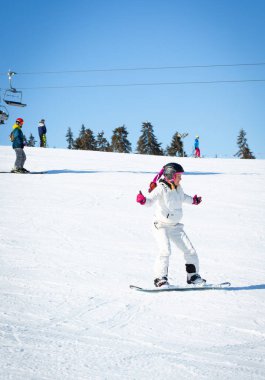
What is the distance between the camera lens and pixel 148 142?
258 ft

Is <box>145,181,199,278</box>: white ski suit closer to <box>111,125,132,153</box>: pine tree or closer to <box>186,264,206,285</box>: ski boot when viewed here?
<box>186,264,206,285</box>: ski boot

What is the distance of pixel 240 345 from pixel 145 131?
7758cm

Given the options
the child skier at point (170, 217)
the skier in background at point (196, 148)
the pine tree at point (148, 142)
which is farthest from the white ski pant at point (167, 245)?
the pine tree at point (148, 142)

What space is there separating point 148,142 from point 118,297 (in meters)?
75.2

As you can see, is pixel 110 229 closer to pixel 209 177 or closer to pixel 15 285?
pixel 15 285

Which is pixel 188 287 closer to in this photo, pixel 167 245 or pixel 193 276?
pixel 193 276

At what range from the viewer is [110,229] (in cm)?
789

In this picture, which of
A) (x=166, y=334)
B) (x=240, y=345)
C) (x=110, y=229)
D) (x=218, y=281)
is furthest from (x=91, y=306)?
(x=110, y=229)

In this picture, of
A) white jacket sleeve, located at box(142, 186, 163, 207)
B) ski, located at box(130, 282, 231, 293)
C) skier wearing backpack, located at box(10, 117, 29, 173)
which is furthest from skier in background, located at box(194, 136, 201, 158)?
ski, located at box(130, 282, 231, 293)

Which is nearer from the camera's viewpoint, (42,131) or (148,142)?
(42,131)

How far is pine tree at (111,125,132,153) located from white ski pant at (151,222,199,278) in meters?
75.4

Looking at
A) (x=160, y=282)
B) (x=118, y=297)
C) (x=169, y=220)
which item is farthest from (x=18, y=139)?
(x=118, y=297)

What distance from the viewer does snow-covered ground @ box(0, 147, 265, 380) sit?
2.62m

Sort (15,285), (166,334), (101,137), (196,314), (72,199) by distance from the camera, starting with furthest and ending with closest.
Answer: (101,137)
(72,199)
(15,285)
(196,314)
(166,334)
